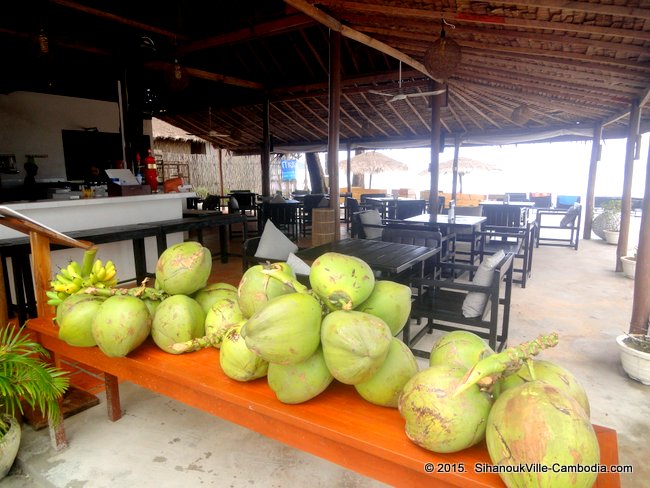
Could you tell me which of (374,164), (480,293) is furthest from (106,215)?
(374,164)

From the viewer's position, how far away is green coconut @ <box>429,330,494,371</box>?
90 centimetres

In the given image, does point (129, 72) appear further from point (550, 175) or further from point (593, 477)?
point (550, 175)

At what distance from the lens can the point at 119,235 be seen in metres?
3.49

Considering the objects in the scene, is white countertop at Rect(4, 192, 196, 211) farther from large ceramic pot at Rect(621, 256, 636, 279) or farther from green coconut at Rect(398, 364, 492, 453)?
large ceramic pot at Rect(621, 256, 636, 279)

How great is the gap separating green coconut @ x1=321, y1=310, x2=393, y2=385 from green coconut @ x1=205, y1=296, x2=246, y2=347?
433mm

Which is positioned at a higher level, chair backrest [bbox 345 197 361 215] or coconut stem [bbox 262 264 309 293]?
coconut stem [bbox 262 264 309 293]

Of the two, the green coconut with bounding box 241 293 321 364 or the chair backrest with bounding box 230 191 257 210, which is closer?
the green coconut with bounding box 241 293 321 364

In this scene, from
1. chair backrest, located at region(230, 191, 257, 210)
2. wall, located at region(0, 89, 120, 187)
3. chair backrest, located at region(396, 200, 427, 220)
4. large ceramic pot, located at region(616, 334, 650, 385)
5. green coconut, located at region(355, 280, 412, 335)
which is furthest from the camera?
chair backrest, located at region(230, 191, 257, 210)

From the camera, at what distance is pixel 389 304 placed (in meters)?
1.02

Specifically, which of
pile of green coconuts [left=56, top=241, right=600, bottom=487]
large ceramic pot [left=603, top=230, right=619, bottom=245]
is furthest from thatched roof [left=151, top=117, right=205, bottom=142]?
pile of green coconuts [left=56, top=241, right=600, bottom=487]

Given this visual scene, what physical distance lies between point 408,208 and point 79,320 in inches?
283

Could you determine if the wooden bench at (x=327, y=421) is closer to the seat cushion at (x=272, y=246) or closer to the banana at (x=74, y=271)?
the banana at (x=74, y=271)

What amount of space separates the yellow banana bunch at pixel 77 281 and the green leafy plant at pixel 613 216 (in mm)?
9533

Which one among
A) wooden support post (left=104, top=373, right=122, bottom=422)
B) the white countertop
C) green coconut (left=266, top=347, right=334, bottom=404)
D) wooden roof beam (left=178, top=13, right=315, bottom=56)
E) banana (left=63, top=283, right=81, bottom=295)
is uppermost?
wooden roof beam (left=178, top=13, right=315, bottom=56)
